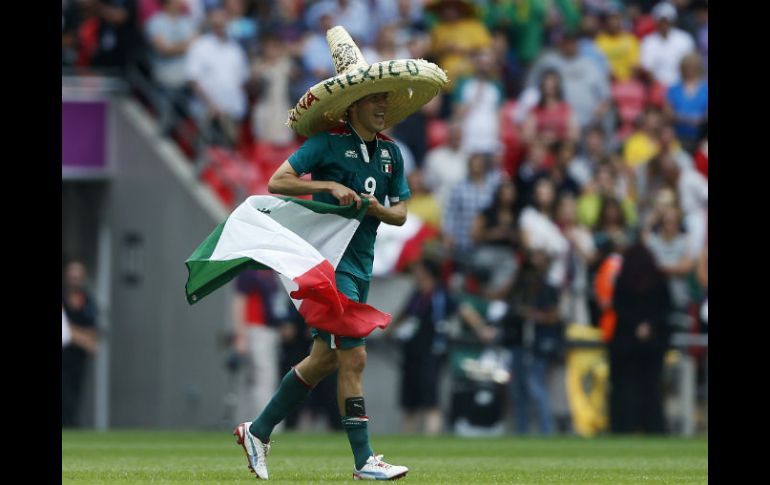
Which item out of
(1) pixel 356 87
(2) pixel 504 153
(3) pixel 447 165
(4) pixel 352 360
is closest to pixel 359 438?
(4) pixel 352 360

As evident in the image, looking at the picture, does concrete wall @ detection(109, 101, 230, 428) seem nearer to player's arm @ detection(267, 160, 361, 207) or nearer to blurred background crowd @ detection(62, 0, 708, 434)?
blurred background crowd @ detection(62, 0, 708, 434)

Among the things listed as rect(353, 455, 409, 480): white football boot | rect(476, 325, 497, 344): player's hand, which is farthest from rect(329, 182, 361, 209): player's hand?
rect(476, 325, 497, 344): player's hand

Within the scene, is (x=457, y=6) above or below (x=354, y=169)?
above

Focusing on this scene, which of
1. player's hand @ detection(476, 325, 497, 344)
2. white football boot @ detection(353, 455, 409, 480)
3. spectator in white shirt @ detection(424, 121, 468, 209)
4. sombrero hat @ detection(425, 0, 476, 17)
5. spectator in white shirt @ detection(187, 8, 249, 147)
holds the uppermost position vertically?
sombrero hat @ detection(425, 0, 476, 17)

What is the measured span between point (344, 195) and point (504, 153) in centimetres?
1223

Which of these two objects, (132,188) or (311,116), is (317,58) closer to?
(132,188)

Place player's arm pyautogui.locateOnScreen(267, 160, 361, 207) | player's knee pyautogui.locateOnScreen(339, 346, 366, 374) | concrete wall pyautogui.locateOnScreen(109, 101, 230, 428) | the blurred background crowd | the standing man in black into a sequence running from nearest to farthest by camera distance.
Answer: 1. player's knee pyautogui.locateOnScreen(339, 346, 366, 374)
2. player's arm pyautogui.locateOnScreen(267, 160, 361, 207)
3. the blurred background crowd
4. the standing man in black
5. concrete wall pyautogui.locateOnScreen(109, 101, 230, 428)

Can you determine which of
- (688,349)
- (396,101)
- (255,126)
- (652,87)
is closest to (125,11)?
(255,126)

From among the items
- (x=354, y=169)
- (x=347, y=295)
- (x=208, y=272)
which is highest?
(x=354, y=169)

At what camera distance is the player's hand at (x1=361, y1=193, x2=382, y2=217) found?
1082cm

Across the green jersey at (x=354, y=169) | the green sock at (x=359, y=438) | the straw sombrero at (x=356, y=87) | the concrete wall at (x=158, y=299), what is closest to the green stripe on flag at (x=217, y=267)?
the green jersey at (x=354, y=169)

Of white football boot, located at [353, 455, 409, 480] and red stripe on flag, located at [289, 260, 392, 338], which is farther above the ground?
red stripe on flag, located at [289, 260, 392, 338]

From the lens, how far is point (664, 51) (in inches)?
939

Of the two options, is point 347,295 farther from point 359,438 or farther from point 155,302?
point 155,302
